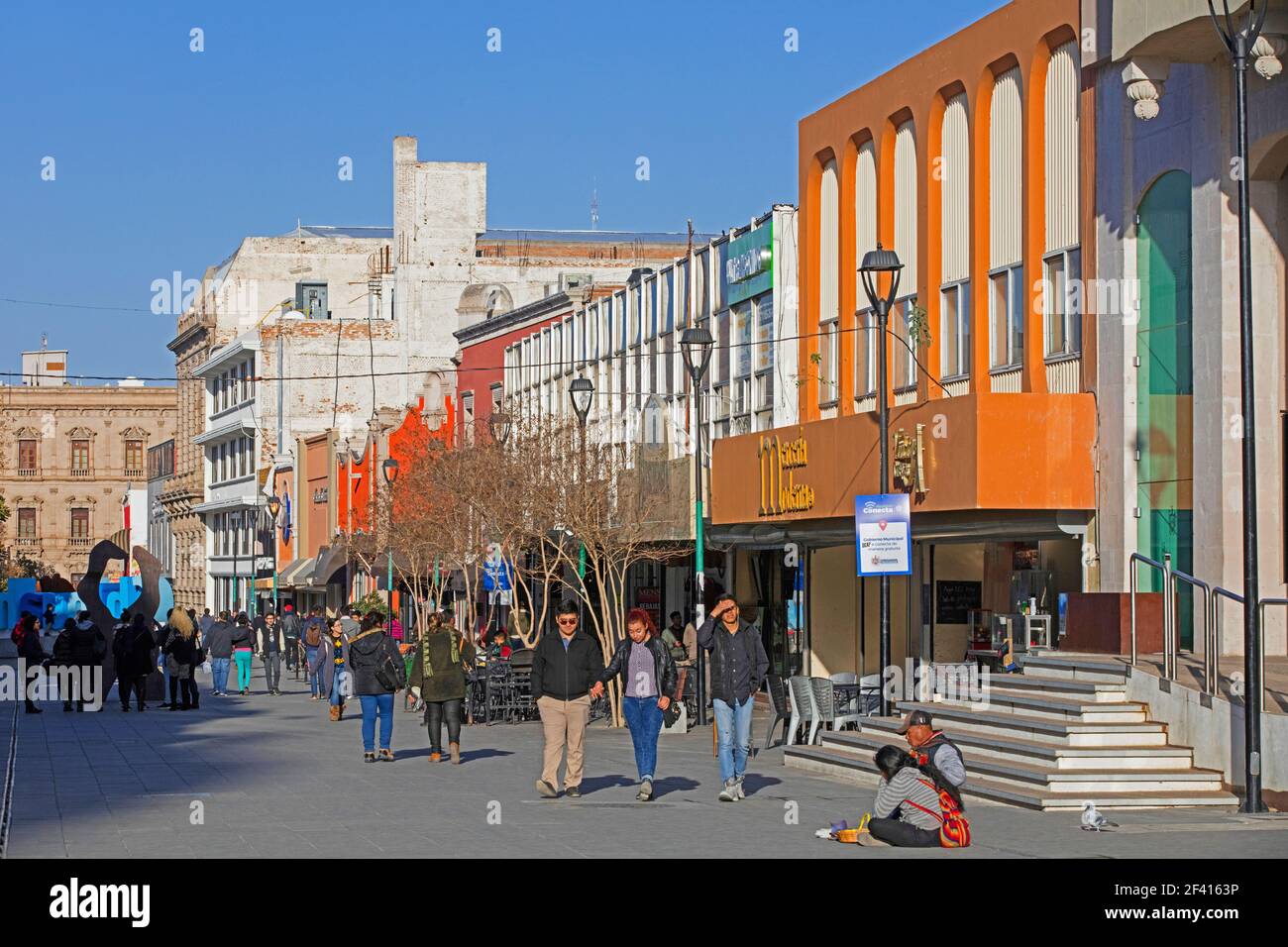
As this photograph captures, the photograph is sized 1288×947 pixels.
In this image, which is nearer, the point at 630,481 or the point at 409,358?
the point at 630,481

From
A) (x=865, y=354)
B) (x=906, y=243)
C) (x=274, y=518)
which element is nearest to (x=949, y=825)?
(x=906, y=243)

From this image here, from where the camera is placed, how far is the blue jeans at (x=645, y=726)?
1798 cm

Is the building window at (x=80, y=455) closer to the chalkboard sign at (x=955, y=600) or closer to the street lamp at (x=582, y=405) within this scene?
the street lamp at (x=582, y=405)

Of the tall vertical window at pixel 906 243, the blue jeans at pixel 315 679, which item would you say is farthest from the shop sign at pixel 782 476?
the blue jeans at pixel 315 679

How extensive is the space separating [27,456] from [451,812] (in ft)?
373

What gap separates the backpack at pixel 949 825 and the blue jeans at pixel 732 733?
3.78 metres

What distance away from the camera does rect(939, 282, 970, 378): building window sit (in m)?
27.3

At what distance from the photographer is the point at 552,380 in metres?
49.5

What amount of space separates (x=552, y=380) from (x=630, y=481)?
1383cm

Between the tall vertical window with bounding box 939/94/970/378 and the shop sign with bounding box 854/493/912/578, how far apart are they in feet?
21.4

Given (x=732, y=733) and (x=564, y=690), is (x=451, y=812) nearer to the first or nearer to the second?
(x=564, y=690)

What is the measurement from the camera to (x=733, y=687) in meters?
17.9

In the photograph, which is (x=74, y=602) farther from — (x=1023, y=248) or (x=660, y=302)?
(x=1023, y=248)
